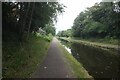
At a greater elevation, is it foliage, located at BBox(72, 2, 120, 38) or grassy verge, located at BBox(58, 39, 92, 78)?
foliage, located at BBox(72, 2, 120, 38)

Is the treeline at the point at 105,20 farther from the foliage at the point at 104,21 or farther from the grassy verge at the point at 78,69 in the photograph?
the grassy verge at the point at 78,69

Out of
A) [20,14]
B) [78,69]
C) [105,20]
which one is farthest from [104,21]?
[78,69]

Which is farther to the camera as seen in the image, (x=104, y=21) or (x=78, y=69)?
(x=104, y=21)

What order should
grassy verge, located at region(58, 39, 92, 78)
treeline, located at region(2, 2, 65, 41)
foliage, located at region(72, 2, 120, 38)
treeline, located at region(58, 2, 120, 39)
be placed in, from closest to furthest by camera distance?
grassy verge, located at region(58, 39, 92, 78), treeline, located at region(2, 2, 65, 41), treeline, located at region(58, 2, 120, 39), foliage, located at region(72, 2, 120, 38)

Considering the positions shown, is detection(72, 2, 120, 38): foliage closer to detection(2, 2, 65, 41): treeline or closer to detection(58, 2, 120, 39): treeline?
detection(58, 2, 120, 39): treeline

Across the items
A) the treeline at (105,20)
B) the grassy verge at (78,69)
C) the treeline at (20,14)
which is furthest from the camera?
the treeline at (105,20)

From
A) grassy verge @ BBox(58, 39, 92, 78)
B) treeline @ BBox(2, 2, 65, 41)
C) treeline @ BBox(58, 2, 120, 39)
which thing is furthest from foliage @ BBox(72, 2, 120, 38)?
grassy verge @ BBox(58, 39, 92, 78)

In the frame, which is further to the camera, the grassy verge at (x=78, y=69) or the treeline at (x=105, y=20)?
the treeline at (x=105, y=20)

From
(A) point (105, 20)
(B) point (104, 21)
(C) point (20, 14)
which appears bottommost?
(C) point (20, 14)

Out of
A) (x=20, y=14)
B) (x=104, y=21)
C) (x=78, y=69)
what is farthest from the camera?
(x=104, y=21)

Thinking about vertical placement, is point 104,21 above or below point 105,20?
below


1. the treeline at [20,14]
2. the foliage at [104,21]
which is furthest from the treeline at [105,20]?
the treeline at [20,14]

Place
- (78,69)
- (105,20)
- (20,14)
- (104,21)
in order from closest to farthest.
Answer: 1. (78,69)
2. (20,14)
3. (105,20)
4. (104,21)

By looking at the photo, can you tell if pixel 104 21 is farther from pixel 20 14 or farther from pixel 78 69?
pixel 78 69
